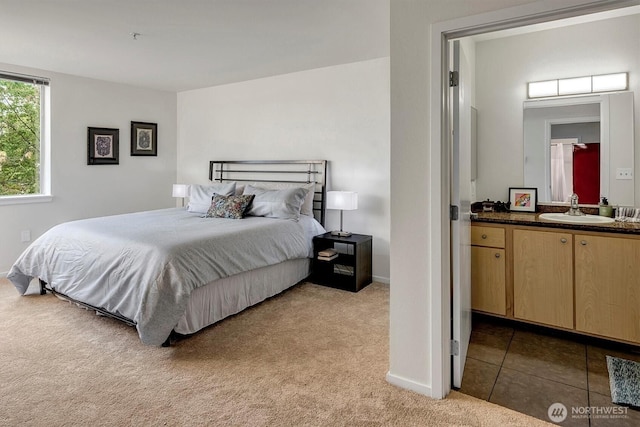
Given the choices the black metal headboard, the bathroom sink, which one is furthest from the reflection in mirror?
the black metal headboard

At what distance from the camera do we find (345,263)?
4000mm

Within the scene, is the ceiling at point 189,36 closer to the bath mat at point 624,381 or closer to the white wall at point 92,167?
the white wall at point 92,167

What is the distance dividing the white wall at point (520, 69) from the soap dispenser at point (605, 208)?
0.05 meters

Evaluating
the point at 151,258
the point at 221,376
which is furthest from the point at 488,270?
the point at 151,258

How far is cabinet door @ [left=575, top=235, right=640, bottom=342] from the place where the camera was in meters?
2.46

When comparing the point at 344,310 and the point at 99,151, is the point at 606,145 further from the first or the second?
the point at 99,151

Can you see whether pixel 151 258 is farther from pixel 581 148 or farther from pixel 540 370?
pixel 581 148

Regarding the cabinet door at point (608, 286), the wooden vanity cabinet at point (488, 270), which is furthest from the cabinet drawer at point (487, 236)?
the cabinet door at point (608, 286)

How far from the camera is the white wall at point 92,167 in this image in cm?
446

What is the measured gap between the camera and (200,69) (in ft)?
14.7

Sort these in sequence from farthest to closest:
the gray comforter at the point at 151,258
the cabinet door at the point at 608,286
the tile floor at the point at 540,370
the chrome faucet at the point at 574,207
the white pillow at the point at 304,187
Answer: the white pillow at the point at 304,187, the chrome faucet at the point at 574,207, the gray comforter at the point at 151,258, the cabinet door at the point at 608,286, the tile floor at the point at 540,370

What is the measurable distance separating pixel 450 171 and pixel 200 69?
353cm

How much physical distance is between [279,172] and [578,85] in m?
3.18

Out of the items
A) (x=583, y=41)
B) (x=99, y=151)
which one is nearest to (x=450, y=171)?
(x=583, y=41)
